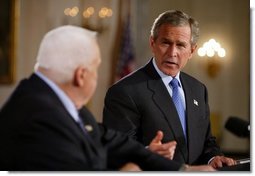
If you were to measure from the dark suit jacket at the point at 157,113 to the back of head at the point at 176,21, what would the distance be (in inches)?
4.6

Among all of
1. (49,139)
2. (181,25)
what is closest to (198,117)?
(181,25)

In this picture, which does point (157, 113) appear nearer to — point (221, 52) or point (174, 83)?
point (174, 83)

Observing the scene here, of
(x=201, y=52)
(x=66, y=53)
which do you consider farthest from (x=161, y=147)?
(x=66, y=53)

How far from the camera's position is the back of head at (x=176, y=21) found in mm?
1533

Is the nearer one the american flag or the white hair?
the white hair

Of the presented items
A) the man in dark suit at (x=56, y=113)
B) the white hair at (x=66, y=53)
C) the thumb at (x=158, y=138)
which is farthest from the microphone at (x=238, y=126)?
the white hair at (x=66, y=53)

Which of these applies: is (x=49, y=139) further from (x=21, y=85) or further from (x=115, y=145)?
(x=115, y=145)

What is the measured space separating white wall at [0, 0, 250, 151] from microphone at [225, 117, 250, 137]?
0.02 meters

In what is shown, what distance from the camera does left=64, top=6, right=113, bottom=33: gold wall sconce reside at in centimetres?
162

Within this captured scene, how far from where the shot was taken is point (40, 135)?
118 centimetres

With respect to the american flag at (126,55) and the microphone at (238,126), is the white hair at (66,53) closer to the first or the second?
the american flag at (126,55)

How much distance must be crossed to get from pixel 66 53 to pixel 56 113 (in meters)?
0.16

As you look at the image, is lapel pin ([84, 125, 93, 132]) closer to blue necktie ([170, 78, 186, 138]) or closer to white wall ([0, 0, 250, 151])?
white wall ([0, 0, 250, 151])

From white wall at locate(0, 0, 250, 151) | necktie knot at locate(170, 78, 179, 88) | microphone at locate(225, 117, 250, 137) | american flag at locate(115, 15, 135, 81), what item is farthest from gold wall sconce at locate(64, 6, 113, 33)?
microphone at locate(225, 117, 250, 137)
